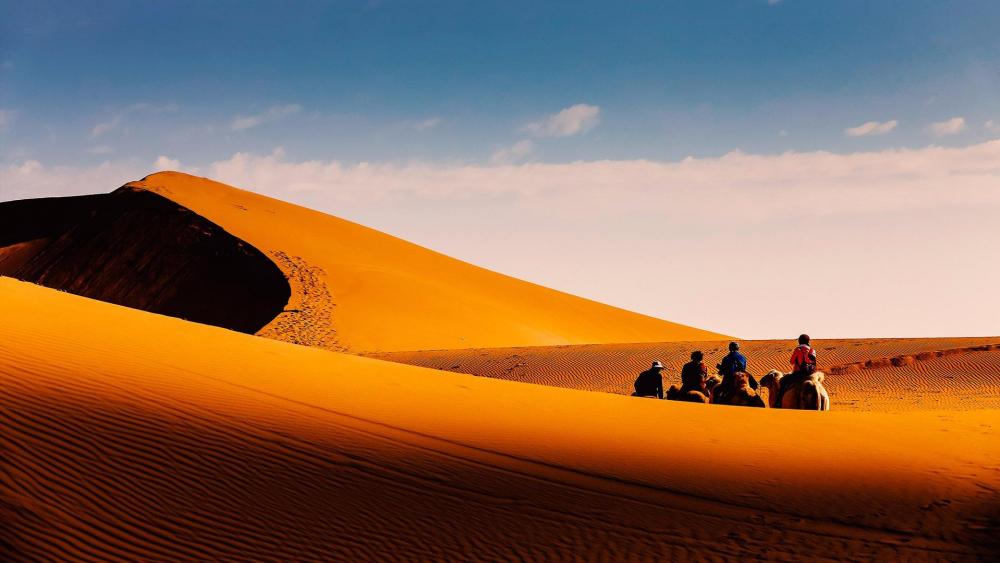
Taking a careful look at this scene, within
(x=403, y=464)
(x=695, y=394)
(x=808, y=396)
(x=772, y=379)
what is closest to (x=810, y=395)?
(x=808, y=396)

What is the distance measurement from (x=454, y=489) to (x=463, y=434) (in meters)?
2.16

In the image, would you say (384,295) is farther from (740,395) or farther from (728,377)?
(740,395)

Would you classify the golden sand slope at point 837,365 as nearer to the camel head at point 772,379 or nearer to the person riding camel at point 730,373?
the camel head at point 772,379

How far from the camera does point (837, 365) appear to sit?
101 feet

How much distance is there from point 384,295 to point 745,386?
31.6 meters

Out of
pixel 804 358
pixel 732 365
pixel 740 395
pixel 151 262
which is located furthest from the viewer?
pixel 151 262

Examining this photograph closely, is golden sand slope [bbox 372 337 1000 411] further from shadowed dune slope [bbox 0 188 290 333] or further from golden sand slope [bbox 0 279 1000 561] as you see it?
golden sand slope [bbox 0 279 1000 561]

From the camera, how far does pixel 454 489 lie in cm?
862

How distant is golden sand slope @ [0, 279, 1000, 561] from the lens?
291 inches

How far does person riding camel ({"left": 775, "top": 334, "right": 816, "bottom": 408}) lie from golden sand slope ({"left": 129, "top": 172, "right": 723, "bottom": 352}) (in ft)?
75.3

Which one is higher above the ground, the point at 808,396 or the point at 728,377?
the point at 728,377

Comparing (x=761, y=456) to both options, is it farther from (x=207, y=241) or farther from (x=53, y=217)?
(x=53, y=217)

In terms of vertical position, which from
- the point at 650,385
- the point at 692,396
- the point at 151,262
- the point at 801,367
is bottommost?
the point at 692,396

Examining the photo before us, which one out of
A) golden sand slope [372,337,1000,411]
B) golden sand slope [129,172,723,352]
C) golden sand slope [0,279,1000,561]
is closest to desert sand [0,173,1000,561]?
golden sand slope [0,279,1000,561]
